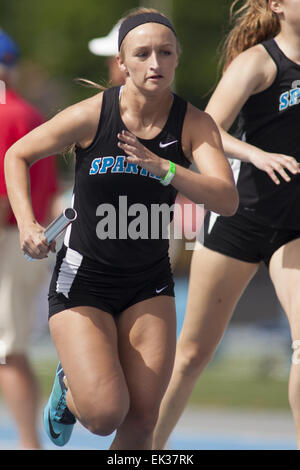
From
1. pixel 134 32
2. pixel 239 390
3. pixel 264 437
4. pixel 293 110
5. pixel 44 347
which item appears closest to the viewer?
pixel 134 32

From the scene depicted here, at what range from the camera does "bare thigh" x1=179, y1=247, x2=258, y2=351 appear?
225 inches

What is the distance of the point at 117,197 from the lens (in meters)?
4.88

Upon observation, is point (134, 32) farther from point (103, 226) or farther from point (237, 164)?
point (237, 164)

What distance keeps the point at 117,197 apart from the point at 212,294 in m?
1.09

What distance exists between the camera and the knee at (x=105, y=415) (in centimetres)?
474

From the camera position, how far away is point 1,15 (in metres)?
37.5

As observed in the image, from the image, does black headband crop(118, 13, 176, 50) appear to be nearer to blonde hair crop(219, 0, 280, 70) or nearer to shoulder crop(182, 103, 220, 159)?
shoulder crop(182, 103, 220, 159)

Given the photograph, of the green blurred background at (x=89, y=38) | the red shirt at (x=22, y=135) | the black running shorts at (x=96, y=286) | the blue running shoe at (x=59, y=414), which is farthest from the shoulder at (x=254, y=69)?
the green blurred background at (x=89, y=38)

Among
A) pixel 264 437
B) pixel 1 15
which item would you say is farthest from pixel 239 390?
pixel 1 15

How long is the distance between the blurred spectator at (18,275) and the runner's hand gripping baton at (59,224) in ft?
6.99

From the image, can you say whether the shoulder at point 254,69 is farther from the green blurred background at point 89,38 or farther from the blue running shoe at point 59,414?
the green blurred background at point 89,38

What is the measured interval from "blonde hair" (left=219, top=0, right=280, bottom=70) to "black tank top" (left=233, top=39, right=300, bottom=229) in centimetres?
25

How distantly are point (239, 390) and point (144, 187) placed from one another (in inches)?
239

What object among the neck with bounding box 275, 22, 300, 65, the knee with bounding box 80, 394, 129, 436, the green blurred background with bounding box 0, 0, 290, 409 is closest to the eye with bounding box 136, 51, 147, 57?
the neck with bounding box 275, 22, 300, 65
